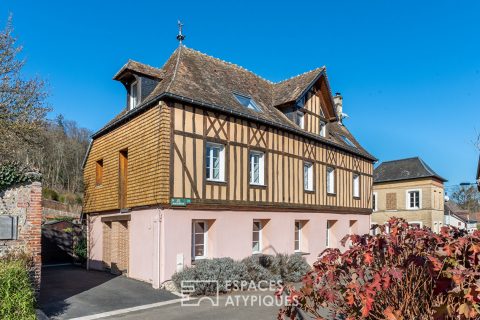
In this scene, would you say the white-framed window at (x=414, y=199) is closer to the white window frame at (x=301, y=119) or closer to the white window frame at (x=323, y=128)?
the white window frame at (x=323, y=128)

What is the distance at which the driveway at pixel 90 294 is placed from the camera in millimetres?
8422

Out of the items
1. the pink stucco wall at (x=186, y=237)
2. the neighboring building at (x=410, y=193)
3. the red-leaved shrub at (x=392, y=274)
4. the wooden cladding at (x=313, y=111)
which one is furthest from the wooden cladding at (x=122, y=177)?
the neighboring building at (x=410, y=193)

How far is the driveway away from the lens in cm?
842

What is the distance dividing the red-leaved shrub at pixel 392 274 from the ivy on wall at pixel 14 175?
6.34m

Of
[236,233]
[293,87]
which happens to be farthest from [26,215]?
[293,87]

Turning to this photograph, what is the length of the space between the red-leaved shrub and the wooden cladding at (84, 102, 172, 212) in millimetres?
7518

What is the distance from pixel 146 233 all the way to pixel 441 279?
9.35 meters

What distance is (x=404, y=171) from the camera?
1203 inches

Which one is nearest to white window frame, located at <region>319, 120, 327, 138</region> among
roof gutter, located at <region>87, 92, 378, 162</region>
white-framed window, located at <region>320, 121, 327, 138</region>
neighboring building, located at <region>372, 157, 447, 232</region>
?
white-framed window, located at <region>320, 121, 327, 138</region>

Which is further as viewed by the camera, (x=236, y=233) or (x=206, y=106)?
(x=236, y=233)

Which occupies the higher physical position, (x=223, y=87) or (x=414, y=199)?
(x=223, y=87)

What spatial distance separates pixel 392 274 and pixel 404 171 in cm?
2976

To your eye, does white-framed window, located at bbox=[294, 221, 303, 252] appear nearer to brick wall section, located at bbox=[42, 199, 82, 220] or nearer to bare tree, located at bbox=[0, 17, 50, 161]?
bare tree, located at bbox=[0, 17, 50, 161]

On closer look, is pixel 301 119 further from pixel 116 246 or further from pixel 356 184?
pixel 116 246
